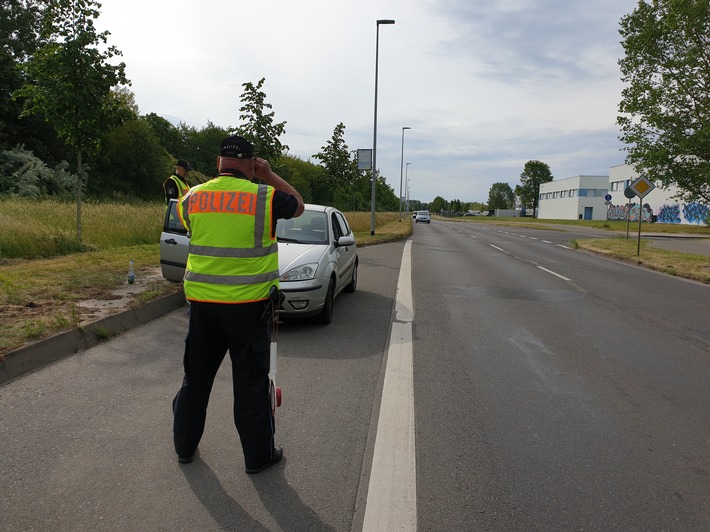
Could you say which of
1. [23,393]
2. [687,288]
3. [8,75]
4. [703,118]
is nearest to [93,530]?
[23,393]

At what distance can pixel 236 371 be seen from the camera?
3.15m

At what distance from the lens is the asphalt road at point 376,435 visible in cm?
274

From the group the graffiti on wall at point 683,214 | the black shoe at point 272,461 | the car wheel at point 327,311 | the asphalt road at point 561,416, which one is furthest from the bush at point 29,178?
the graffiti on wall at point 683,214

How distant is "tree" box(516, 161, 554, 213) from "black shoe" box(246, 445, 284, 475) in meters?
122

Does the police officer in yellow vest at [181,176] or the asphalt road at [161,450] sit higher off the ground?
the police officer in yellow vest at [181,176]

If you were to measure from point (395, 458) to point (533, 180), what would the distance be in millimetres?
124659

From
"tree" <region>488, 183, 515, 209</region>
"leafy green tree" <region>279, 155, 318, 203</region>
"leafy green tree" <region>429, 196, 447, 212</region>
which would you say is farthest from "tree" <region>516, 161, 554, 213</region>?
"leafy green tree" <region>279, 155, 318, 203</region>

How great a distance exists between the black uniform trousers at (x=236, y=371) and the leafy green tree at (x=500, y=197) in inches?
6353

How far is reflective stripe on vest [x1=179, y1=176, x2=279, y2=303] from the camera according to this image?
3023 millimetres

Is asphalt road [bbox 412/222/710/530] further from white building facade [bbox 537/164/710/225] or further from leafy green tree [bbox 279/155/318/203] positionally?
leafy green tree [bbox 279/155/318/203]

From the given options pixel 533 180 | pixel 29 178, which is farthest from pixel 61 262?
pixel 533 180

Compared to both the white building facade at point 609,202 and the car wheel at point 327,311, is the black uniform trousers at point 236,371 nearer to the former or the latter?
the car wheel at point 327,311

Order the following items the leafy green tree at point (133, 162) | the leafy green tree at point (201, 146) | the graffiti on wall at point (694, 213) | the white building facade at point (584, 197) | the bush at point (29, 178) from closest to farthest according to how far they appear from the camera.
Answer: the bush at point (29, 178), the leafy green tree at point (133, 162), the graffiti on wall at point (694, 213), the leafy green tree at point (201, 146), the white building facade at point (584, 197)

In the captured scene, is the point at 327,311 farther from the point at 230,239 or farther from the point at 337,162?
the point at 337,162
